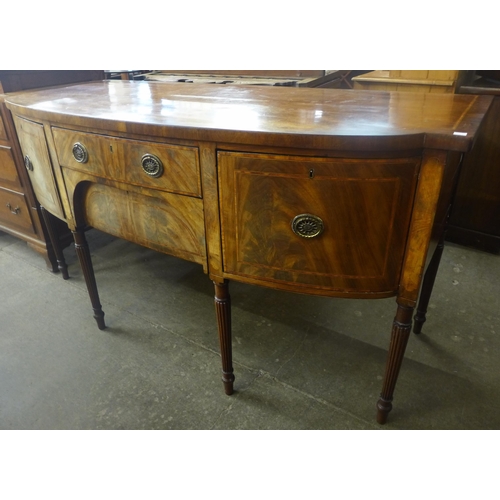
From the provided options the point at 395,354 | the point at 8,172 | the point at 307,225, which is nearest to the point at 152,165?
the point at 307,225

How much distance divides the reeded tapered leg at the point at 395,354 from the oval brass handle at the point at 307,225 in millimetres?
317

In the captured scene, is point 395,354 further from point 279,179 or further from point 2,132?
point 2,132

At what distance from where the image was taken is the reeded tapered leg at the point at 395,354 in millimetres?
1077

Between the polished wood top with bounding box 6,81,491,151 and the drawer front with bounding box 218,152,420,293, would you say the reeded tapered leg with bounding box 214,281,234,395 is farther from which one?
the polished wood top with bounding box 6,81,491,151

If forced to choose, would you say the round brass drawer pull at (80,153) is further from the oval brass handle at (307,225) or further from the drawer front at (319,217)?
the oval brass handle at (307,225)

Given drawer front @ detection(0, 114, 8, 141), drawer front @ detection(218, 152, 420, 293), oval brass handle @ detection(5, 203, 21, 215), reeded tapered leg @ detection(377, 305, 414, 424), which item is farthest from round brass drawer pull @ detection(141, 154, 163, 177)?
oval brass handle @ detection(5, 203, 21, 215)

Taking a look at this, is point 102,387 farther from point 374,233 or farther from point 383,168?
point 383,168

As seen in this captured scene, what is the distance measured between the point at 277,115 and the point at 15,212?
5.48ft

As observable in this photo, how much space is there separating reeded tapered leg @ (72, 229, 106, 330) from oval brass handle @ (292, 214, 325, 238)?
0.92 metres

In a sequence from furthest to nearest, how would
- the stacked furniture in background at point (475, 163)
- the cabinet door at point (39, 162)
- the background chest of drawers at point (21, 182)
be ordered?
the stacked furniture in background at point (475, 163) < the background chest of drawers at point (21, 182) < the cabinet door at point (39, 162)

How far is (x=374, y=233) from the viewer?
0.94 m

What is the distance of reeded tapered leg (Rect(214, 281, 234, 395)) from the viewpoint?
1226 mm

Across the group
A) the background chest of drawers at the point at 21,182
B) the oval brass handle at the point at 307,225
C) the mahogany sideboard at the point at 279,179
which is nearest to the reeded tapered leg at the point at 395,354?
the mahogany sideboard at the point at 279,179

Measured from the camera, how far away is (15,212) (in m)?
2.12
